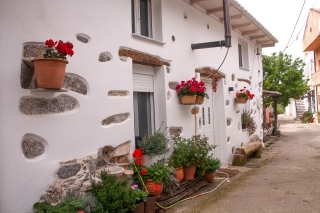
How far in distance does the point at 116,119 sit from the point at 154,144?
79 centimetres

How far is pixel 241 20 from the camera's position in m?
7.23

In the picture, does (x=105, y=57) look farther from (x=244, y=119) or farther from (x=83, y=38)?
(x=244, y=119)

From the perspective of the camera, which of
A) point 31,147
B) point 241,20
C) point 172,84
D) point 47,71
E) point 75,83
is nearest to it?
point 47,71

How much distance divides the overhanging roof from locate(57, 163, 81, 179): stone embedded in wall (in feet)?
13.5

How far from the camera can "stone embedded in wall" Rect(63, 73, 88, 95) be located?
124 inches

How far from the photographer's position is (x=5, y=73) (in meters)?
2.59

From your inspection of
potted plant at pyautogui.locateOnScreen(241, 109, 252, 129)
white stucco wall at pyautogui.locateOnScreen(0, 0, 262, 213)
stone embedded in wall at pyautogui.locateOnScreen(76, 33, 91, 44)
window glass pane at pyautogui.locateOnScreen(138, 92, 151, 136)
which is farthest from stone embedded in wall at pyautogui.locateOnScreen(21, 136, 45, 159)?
potted plant at pyautogui.locateOnScreen(241, 109, 252, 129)

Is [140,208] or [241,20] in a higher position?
[241,20]

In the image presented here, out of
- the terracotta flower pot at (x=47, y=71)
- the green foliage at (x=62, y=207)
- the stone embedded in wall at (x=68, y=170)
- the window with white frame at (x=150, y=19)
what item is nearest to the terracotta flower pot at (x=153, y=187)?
the stone embedded in wall at (x=68, y=170)

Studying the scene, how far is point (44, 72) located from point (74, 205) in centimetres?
136

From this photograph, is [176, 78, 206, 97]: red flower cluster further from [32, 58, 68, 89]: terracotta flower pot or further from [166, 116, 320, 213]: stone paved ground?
[32, 58, 68, 89]: terracotta flower pot

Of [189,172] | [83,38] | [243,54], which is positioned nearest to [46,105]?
[83,38]

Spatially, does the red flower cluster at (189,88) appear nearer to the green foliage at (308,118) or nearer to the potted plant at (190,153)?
the potted plant at (190,153)

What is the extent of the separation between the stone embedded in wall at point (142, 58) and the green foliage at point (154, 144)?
44.9 inches
